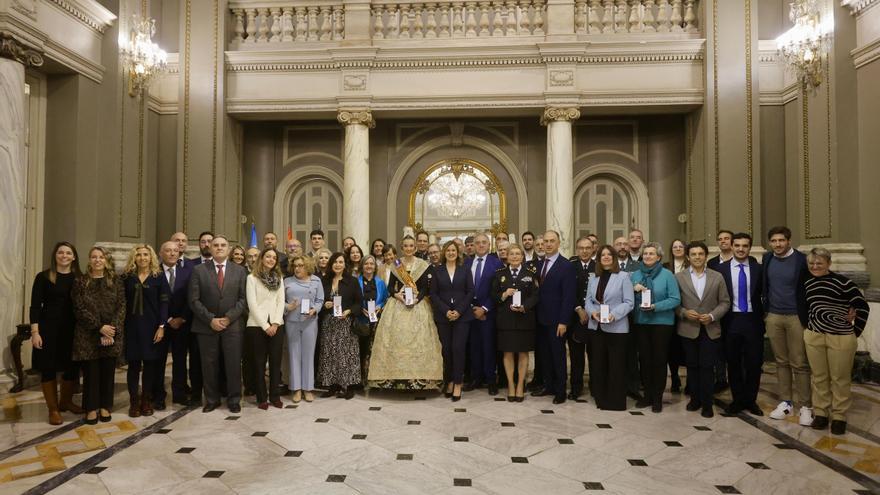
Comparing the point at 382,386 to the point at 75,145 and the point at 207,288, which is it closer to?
the point at 207,288

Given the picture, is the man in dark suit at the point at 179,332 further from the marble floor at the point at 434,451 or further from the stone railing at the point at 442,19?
the stone railing at the point at 442,19

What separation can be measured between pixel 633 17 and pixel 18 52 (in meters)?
8.01

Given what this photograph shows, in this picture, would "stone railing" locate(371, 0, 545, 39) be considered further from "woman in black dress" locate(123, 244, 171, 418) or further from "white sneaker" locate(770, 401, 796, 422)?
"white sneaker" locate(770, 401, 796, 422)

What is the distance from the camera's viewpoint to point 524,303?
515 cm

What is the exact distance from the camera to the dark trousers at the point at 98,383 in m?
4.47

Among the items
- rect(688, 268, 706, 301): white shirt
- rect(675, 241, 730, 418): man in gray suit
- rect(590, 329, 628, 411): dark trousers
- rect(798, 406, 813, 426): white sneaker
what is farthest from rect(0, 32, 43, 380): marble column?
rect(798, 406, 813, 426): white sneaker

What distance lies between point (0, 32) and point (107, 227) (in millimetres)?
2546

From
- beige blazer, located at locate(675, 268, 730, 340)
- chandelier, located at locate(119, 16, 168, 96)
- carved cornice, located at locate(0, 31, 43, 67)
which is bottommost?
beige blazer, located at locate(675, 268, 730, 340)

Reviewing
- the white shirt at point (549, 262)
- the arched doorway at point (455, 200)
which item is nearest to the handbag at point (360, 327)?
the white shirt at point (549, 262)

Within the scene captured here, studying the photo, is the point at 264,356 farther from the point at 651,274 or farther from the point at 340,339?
the point at 651,274

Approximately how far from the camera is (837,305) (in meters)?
Answer: 4.24

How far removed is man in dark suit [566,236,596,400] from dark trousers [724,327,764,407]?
1219 millimetres

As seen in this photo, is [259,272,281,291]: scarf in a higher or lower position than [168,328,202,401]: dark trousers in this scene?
higher

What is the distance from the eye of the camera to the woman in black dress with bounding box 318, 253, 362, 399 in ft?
17.4
